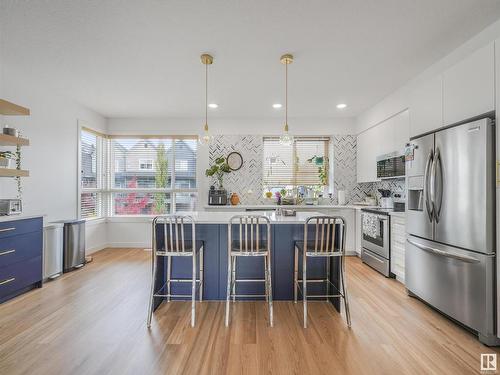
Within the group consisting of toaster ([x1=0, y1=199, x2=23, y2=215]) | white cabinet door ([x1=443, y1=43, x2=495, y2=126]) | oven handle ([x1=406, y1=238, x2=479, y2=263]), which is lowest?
oven handle ([x1=406, y1=238, x2=479, y2=263])

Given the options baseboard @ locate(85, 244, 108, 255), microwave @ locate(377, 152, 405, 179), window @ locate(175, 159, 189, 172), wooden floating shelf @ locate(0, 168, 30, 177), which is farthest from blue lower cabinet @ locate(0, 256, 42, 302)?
microwave @ locate(377, 152, 405, 179)

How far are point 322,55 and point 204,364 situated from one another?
10.3 ft

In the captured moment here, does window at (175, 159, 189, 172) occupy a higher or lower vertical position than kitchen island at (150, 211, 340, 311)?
higher

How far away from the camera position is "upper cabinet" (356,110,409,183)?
376 cm

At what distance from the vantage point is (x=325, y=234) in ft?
9.10

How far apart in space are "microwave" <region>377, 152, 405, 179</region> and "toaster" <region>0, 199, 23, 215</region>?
5.11 meters

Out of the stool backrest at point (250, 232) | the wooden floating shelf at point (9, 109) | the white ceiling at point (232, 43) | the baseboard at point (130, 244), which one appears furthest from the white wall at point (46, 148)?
the stool backrest at point (250, 232)

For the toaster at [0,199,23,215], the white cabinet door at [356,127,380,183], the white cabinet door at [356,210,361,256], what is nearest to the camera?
the toaster at [0,199,23,215]

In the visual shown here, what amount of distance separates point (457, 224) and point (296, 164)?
11.4 ft

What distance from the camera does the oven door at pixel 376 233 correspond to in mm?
3674

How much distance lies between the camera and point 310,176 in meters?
5.52

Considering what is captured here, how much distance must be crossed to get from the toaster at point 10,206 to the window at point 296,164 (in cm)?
396

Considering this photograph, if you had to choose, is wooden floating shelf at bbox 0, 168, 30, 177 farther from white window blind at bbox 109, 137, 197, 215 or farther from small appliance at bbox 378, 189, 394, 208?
small appliance at bbox 378, 189, 394, 208

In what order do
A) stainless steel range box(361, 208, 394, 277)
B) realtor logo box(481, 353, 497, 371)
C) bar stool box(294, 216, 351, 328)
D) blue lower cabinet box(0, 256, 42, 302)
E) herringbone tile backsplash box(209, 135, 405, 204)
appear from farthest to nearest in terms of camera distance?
1. herringbone tile backsplash box(209, 135, 405, 204)
2. stainless steel range box(361, 208, 394, 277)
3. blue lower cabinet box(0, 256, 42, 302)
4. bar stool box(294, 216, 351, 328)
5. realtor logo box(481, 353, 497, 371)
